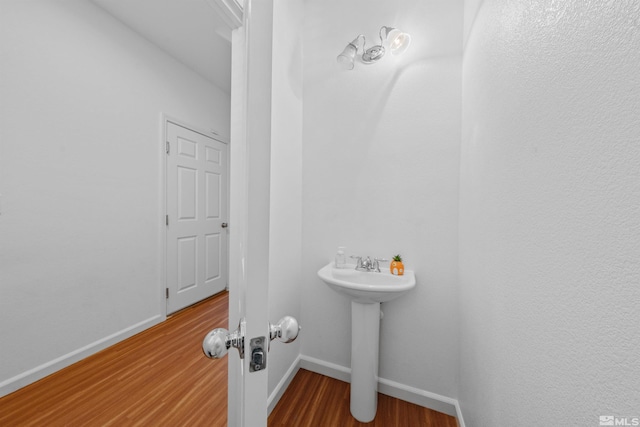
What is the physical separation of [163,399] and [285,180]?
144 cm

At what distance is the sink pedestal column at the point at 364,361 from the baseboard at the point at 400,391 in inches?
7.2


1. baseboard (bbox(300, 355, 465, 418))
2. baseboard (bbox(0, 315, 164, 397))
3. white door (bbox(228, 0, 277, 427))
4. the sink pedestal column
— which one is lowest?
baseboard (bbox(300, 355, 465, 418))

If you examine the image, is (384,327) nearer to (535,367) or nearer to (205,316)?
(535,367)

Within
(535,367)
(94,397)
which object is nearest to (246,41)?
(535,367)

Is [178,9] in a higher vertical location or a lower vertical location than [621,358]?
→ higher

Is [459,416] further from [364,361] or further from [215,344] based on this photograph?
[215,344]

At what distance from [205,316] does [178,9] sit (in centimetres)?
253

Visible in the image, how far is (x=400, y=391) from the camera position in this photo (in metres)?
1.40

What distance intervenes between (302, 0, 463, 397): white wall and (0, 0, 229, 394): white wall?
4.61 ft

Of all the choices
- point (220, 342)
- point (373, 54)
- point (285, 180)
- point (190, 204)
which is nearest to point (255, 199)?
point (220, 342)

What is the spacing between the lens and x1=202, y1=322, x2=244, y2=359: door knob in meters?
0.39

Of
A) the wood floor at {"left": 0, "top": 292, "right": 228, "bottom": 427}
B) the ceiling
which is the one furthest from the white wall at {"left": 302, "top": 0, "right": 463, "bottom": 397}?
the ceiling

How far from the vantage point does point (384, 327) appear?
1.46m

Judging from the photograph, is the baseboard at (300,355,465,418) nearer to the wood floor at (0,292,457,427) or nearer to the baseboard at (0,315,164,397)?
the wood floor at (0,292,457,427)
